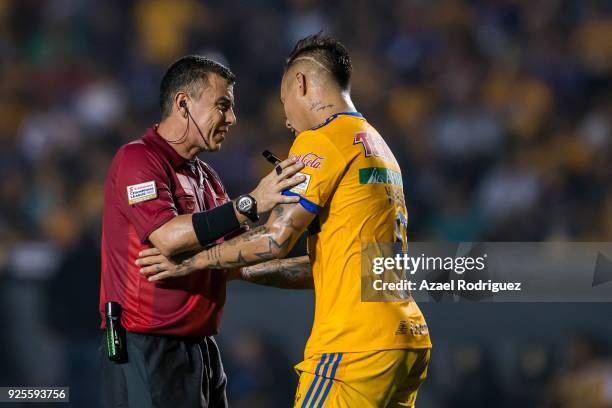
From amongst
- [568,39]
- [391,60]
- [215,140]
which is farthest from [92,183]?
[568,39]

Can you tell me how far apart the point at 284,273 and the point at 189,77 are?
0.99 metres

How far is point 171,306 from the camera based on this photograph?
362 centimetres

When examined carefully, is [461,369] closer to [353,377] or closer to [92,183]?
[353,377]

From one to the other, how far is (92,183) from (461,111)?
3449mm

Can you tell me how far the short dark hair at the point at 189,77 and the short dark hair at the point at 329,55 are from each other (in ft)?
1.66

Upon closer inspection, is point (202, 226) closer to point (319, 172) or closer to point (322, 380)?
point (319, 172)

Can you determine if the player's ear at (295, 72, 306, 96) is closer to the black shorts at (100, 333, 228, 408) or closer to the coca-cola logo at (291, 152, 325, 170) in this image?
the coca-cola logo at (291, 152, 325, 170)

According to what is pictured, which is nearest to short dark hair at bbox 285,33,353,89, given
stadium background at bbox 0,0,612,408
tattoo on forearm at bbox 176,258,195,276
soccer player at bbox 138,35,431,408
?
soccer player at bbox 138,35,431,408

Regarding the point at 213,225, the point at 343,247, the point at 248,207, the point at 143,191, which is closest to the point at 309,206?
the point at 343,247

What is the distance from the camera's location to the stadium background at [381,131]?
5.94 m

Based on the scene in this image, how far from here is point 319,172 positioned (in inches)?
126

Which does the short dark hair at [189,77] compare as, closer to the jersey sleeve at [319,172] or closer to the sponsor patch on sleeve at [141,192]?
the sponsor patch on sleeve at [141,192]

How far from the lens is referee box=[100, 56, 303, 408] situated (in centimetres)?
349

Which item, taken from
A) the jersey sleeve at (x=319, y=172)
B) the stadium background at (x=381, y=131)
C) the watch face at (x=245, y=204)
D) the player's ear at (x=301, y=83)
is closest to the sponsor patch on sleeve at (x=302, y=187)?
the jersey sleeve at (x=319, y=172)
